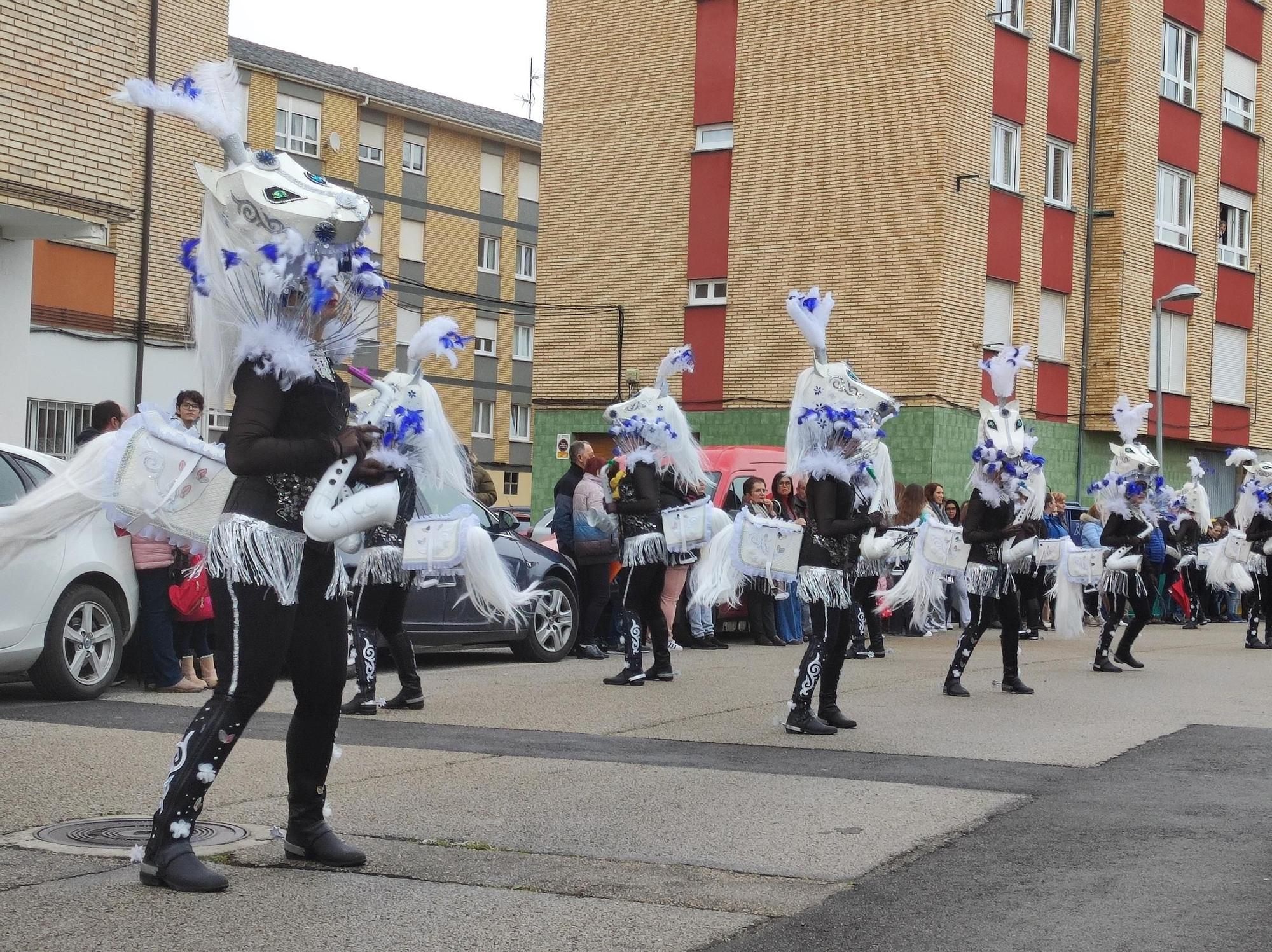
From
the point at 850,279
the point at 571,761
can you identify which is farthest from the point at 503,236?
the point at 571,761

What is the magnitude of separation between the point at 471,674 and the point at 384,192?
38672 millimetres

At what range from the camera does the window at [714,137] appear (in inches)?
1143

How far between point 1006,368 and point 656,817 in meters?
6.05

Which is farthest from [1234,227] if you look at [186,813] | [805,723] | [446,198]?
[186,813]

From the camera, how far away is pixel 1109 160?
102 feet

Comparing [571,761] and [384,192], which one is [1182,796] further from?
[384,192]

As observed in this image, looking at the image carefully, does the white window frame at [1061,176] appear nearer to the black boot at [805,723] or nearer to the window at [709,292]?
the window at [709,292]

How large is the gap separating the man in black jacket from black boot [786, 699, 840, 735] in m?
5.70

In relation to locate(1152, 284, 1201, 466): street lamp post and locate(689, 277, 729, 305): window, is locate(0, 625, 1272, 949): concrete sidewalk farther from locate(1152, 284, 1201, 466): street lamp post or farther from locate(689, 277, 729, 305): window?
locate(1152, 284, 1201, 466): street lamp post

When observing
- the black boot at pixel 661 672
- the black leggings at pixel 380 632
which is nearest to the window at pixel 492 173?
the black boot at pixel 661 672

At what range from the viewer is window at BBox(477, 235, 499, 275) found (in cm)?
5362

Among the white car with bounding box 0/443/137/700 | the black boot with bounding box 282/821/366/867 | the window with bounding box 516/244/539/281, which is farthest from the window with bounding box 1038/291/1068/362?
the window with bounding box 516/244/539/281

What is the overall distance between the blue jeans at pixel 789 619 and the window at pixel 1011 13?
13.6 m

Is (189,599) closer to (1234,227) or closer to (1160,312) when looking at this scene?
(1160,312)
